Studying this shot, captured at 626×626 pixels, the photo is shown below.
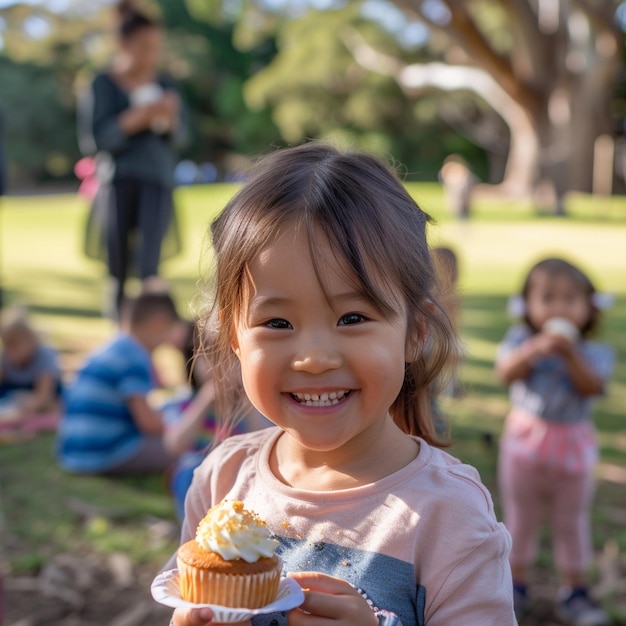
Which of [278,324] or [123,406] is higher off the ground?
[278,324]

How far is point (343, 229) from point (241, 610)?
1.92ft

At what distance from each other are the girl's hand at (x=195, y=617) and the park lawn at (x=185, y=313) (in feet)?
2.33

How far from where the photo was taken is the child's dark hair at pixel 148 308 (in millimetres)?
4887

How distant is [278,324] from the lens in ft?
4.87

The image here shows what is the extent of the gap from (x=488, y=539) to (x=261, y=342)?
0.47 meters

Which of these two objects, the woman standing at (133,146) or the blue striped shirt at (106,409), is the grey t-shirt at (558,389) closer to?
the blue striped shirt at (106,409)

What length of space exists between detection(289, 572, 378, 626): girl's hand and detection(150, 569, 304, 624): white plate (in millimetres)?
23

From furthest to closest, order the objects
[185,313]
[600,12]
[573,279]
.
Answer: [600,12]
[185,313]
[573,279]

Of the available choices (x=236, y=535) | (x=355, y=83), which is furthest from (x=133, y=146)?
(x=355, y=83)

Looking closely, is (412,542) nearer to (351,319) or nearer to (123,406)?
(351,319)

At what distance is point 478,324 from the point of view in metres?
9.17

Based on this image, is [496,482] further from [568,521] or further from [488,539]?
[488,539]

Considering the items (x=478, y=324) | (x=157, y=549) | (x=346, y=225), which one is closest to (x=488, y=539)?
(x=346, y=225)

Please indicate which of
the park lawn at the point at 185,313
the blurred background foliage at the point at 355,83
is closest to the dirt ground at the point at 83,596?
→ the park lawn at the point at 185,313
